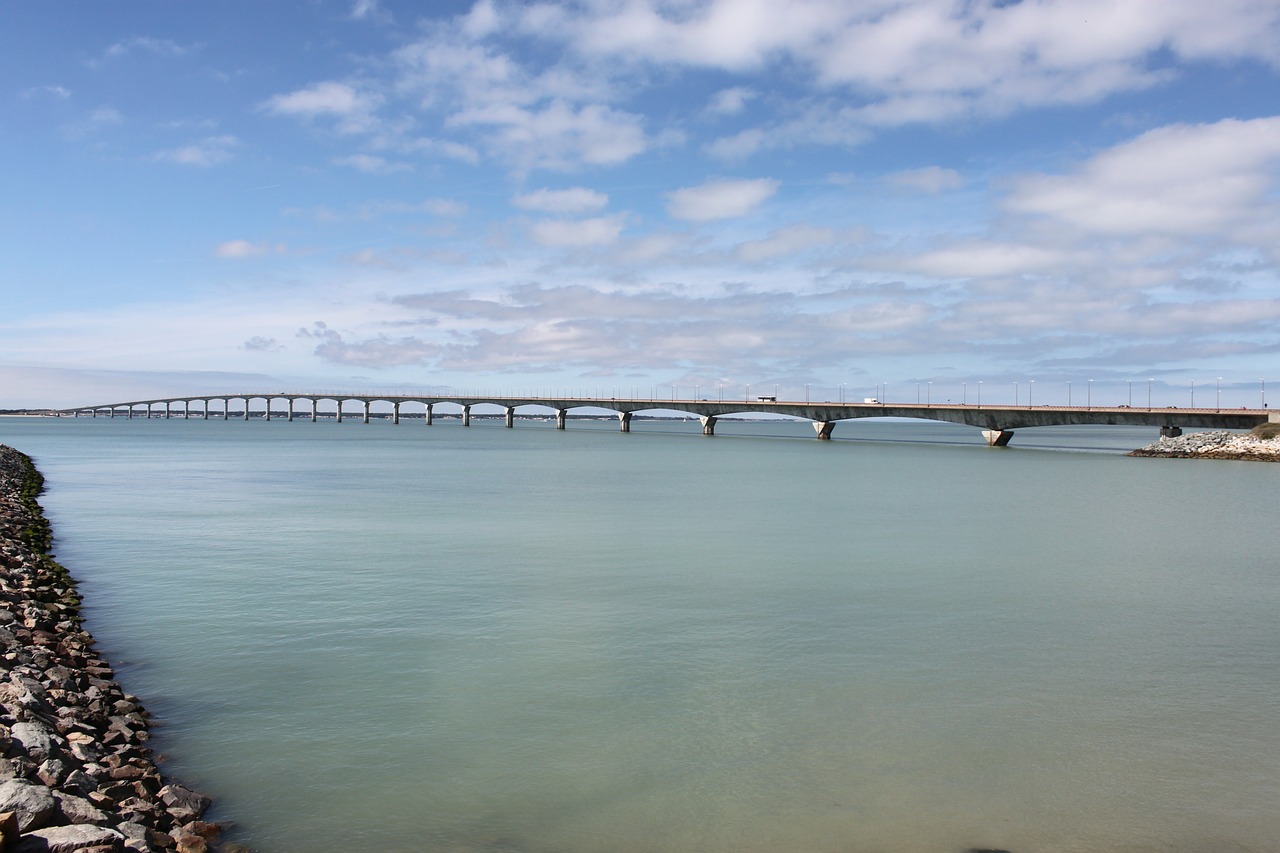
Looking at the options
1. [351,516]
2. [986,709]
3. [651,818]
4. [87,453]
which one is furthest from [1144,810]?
→ [87,453]

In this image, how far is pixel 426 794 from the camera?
32.3 ft

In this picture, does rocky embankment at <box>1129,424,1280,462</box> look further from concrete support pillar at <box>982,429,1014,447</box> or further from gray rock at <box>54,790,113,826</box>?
gray rock at <box>54,790,113,826</box>

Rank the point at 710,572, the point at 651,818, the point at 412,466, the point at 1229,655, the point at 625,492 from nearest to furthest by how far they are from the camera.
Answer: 1. the point at 651,818
2. the point at 1229,655
3. the point at 710,572
4. the point at 625,492
5. the point at 412,466

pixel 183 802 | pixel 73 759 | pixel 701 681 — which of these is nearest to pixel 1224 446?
pixel 701 681

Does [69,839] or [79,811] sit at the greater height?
[69,839]

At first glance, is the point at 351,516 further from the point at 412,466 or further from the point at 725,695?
the point at 412,466

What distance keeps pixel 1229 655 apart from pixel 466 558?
60.0 ft

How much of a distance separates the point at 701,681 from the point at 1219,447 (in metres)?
96.3

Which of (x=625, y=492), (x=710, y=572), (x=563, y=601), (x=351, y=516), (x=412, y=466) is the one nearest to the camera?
(x=563, y=601)

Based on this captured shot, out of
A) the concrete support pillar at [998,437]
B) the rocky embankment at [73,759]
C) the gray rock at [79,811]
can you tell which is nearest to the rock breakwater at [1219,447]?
the concrete support pillar at [998,437]

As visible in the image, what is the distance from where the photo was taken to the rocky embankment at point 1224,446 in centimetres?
8527

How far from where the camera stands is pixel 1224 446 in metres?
90.3

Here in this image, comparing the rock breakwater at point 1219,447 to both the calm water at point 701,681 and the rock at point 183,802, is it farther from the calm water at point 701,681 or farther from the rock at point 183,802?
the rock at point 183,802

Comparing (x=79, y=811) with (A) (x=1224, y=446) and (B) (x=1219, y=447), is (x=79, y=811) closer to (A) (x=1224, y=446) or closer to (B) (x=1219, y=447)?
(A) (x=1224, y=446)
